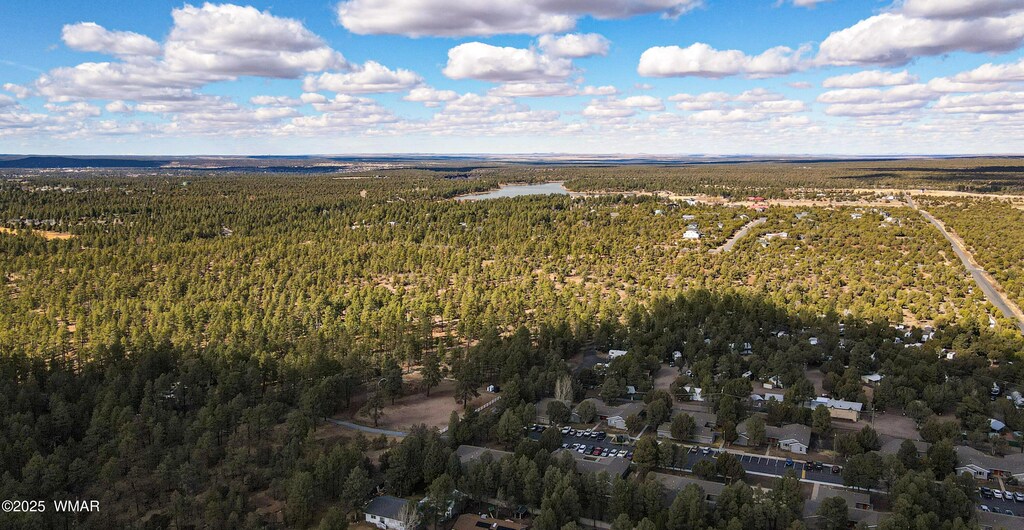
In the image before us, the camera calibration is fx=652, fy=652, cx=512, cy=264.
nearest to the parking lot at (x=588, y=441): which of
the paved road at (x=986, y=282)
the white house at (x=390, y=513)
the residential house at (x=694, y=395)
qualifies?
the residential house at (x=694, y=395)

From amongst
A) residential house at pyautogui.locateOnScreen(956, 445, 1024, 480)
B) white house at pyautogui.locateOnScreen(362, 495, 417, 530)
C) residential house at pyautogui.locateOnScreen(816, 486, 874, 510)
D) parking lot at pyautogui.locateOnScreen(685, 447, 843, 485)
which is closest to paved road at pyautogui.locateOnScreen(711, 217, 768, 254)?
residential house at pyautogui.locateOnScreen(956, 445, 1024, 480)

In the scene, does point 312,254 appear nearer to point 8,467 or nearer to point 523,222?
point 523,222

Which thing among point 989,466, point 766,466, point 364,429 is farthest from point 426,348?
point 989,466

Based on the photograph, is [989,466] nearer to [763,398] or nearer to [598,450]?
[763,398]

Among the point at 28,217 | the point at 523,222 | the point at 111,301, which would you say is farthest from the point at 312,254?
the point at 28,217

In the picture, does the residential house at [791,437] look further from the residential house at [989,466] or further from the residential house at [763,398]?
the residential house at [989,466]

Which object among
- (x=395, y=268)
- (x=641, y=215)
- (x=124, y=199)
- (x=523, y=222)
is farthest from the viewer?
(x=124, y=199)

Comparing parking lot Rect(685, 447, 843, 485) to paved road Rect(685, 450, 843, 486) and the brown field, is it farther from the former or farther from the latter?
the brown field
